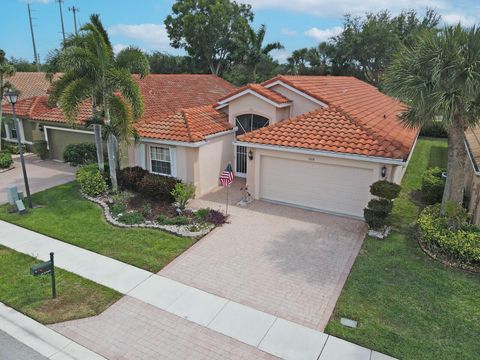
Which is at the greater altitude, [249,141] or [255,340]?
[249,141]

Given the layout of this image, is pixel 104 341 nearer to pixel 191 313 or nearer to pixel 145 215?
pixel 191 313

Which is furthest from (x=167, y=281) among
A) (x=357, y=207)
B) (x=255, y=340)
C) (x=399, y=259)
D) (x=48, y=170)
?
(x=48, y=170)

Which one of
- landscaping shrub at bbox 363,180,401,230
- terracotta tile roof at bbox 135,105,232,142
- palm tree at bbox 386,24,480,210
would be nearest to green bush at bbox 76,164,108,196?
terracotta tile roof at bbox 135,105,232,142

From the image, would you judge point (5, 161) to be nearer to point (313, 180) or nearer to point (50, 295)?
point (50, 295)

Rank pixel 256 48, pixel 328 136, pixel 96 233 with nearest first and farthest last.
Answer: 1. pixel 96 233
2. pixel 328 136
3. pixel 256 48

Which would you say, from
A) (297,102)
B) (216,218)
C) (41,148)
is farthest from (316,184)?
(41,148)
